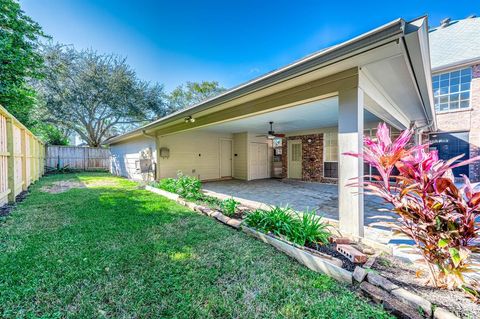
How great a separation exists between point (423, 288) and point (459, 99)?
39.2ft

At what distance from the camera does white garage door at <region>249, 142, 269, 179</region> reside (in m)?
9.88

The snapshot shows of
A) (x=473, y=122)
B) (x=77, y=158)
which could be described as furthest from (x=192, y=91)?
(x=473, y=122)

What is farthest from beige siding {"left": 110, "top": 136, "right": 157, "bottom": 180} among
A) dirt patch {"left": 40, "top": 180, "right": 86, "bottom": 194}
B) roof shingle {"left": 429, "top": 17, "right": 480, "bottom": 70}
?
roof shingle {"left": 429, "top": 17, "right": 480, "bottom": 70}

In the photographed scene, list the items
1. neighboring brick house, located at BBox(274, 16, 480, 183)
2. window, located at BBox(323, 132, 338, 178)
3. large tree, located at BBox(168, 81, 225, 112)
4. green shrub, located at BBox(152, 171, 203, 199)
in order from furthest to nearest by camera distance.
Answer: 1. large tree, located at BBox(168, 81, 225, 112)
2. neighboring brick house, located at BBox(274, 16, 480, 183)
3. window, located at BBox(323, 132, 338, 178)
4. green shrub, located at BBox(152, 171, 203, 199)

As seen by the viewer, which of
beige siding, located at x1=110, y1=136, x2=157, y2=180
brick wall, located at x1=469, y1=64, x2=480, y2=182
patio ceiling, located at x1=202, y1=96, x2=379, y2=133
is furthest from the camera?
beige siding, located at x1=110, y1=136, x2=157, y2=180

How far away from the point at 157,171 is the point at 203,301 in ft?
23.3

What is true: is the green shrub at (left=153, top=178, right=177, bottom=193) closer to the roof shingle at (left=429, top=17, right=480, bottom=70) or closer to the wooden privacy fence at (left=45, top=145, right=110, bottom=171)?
the wooden privacy fence at (left=45, top=145, right=110, bottom=171)

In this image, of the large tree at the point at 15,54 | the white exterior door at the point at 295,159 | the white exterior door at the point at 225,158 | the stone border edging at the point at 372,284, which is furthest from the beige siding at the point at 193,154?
the stone border edging at the point at 372,284

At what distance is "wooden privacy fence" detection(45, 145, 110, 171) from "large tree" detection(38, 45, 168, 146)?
2465mm

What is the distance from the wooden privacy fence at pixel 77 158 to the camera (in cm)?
1363

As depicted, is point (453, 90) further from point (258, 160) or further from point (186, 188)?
point (186, 188)

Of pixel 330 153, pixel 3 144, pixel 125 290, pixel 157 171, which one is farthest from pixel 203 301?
pixel 330 153

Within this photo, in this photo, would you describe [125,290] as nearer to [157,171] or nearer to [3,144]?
[3,144]

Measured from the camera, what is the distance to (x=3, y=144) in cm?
A: 424
